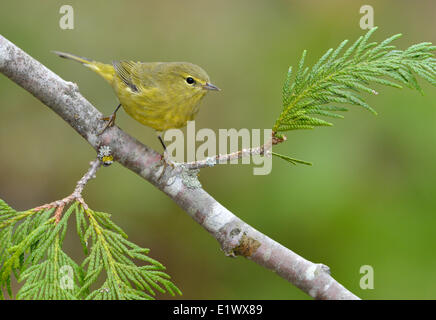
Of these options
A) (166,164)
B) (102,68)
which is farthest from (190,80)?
(166,164)

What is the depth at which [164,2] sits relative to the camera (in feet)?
18.3

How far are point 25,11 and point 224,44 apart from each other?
2.13m

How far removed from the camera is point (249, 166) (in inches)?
180

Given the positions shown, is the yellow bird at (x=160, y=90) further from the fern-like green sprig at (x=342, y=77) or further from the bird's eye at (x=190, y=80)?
the fern-like green sprig at (x=342, y=77)

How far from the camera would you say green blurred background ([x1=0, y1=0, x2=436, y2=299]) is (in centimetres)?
411

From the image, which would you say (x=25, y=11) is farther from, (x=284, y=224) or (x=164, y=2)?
(x=284, y=224)

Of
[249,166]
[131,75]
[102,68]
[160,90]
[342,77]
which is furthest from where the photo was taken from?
[249,166]

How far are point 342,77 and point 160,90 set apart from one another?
1.64 meters

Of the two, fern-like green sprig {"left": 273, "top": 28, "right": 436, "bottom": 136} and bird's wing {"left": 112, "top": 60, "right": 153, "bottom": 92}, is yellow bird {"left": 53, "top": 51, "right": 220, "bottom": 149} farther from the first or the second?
fern-like green sprig {"left": 273, "top": 28, "right": 436, "bottom": 136}

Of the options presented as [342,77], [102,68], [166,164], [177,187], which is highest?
[102,68]

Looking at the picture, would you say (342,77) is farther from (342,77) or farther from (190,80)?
(190,80)

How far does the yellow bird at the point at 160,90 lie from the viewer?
3.21m
